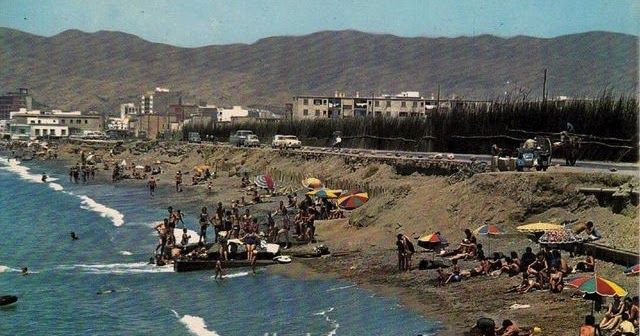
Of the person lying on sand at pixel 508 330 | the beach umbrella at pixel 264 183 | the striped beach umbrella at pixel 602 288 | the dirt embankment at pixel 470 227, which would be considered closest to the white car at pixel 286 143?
the beach umbrella at pixel 264 183

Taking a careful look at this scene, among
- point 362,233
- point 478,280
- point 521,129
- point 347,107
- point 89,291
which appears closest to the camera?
point 478,280

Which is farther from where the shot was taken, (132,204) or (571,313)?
(132,204)

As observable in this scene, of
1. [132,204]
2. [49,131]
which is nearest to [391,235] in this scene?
[132,204]

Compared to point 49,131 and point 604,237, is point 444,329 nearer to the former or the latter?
point 604,237

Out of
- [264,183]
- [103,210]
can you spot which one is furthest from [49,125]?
[264,183]

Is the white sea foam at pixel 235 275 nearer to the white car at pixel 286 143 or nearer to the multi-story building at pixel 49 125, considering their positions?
the white car at pixel 286 143

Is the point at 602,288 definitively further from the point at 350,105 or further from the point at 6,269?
the point at 350,105

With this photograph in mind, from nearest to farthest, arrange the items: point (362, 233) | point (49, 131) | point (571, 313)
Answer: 1. point (571, 313)
2. point (362, 233)
3. point (49, 131)

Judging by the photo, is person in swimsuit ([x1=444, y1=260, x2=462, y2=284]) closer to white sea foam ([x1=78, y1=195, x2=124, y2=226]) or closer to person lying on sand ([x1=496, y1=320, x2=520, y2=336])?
person lying on sand ([x1=496, y1=320, x2=520, y2=336])
